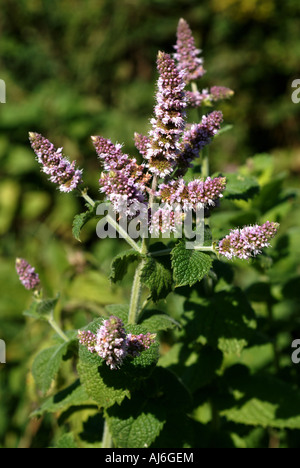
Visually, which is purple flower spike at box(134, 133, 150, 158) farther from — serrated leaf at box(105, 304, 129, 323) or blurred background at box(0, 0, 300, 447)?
blurred background at box(0, 0, 300, 447)

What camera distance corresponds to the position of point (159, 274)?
3.43 feet

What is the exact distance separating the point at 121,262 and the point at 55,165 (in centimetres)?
25

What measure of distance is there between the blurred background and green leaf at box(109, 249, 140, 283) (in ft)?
10.4

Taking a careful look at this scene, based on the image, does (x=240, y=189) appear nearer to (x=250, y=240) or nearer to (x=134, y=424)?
(x=250, y=240)

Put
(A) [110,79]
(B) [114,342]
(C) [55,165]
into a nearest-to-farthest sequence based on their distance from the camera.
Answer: (B) [114,342]
(C) [55,165]
(A) [110,79]

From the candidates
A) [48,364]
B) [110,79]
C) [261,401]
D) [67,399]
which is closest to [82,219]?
[48,364]

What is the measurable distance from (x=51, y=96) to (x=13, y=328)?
2894 millimetres

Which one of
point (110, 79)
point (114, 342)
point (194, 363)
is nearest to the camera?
point (114, 342)

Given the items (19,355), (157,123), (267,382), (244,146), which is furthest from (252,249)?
(244,146)

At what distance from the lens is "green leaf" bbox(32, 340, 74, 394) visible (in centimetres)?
118

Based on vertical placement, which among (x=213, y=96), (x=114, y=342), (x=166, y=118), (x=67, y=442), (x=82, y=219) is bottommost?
→ (x=67, y=442)

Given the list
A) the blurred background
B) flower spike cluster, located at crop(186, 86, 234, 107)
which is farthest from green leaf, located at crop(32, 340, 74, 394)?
the blurred background

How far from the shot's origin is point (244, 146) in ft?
18.5

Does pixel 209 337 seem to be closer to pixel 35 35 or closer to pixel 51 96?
pixel 51 96
